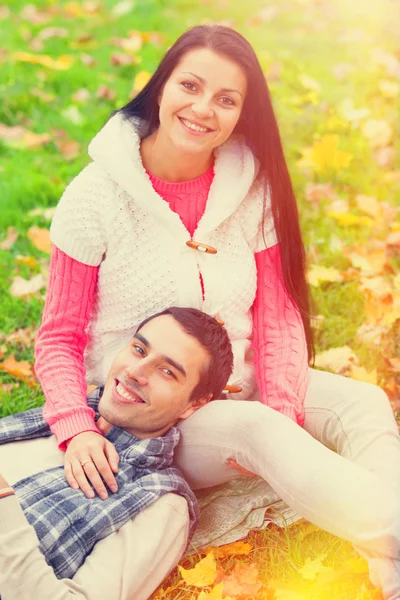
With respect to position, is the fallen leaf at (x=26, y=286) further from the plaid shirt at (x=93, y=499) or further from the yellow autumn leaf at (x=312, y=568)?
the yellow autumn leaf at (x=312, y=568)

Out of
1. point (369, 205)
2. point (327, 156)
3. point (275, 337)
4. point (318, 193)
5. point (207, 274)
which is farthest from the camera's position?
point (327, 156)

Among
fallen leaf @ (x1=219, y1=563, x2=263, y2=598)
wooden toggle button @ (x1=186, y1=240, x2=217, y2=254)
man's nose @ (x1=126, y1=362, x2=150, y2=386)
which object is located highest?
wooden toggle button @ (x1=186, y1=240, x2=217, y2=254)

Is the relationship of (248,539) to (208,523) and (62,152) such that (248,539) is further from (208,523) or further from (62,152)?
(62,152)

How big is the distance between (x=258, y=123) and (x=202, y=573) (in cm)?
127

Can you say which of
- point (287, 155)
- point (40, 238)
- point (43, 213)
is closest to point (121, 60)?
point (287, 155)

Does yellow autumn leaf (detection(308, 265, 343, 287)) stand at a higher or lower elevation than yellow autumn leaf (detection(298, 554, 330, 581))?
higher

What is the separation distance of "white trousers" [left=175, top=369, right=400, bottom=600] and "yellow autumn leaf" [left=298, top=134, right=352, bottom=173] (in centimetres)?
174

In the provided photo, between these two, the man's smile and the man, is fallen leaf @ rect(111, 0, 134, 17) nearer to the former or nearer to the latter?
the man

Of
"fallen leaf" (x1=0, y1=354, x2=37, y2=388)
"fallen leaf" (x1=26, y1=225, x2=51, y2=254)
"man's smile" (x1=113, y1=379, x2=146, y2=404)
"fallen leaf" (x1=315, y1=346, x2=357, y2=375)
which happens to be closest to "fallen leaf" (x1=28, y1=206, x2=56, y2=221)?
"fallen leaf" (x1=26, y1=225, x2=51, y2=254)

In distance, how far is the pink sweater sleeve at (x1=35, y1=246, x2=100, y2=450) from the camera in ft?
7.55

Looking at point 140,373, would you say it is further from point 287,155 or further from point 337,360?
point 287,155

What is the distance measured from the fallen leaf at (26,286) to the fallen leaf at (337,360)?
1.14m

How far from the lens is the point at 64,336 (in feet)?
7.82

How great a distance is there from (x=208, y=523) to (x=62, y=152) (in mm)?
2458
